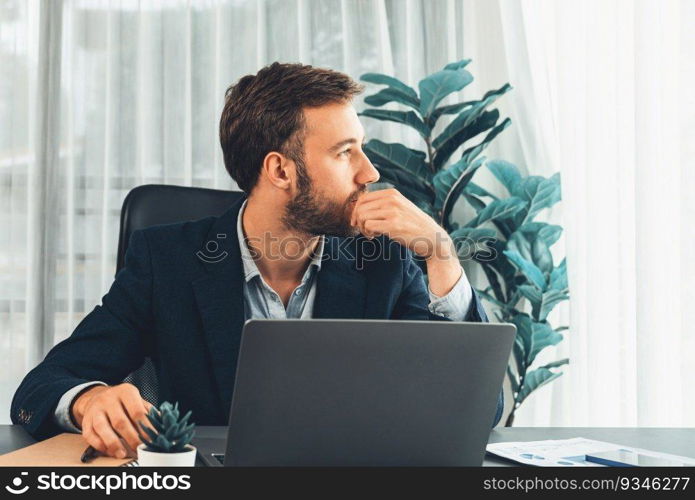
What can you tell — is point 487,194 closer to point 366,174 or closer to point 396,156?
point 396,156

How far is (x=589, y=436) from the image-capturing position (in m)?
1.13

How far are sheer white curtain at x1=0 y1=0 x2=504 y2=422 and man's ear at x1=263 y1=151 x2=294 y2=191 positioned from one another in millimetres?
1189

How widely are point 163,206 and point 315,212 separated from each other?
0.33 metres

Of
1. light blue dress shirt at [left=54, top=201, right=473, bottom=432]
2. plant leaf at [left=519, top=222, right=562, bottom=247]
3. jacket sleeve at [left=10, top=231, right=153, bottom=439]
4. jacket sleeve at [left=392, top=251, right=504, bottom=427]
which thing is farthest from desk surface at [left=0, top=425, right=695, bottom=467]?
plant leaf at [left=519, top=222, right=562, bottom=247]

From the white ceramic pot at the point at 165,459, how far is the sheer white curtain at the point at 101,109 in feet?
6.68

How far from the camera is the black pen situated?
886 millimetres

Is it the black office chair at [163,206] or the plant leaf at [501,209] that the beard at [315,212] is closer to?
the black office chair at [163,206]

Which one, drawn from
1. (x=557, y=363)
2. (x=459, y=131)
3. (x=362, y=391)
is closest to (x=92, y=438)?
(x=362, y=391)

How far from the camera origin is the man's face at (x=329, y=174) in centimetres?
151

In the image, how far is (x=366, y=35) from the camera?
9.14ft

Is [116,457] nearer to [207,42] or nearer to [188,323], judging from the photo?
[188,323]

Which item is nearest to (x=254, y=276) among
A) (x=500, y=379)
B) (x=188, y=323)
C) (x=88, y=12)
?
(x=188, y=323)

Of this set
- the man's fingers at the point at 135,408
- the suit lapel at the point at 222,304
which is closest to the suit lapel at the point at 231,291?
the suit lapel at the point at 222,304

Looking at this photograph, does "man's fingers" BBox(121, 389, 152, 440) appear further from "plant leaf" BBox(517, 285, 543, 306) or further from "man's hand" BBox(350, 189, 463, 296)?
"plant leaf" BBox(517, 285, 543, 306)
